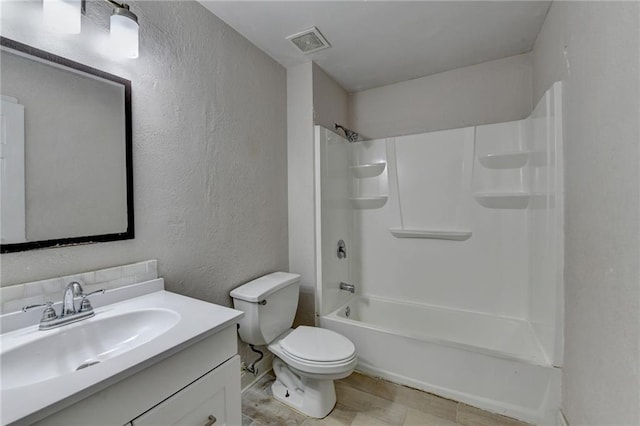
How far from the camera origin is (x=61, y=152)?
1019 mm

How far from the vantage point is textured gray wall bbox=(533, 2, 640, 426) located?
33.5 inches

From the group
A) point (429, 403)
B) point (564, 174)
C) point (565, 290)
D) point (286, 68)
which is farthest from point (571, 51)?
point (429, 403)

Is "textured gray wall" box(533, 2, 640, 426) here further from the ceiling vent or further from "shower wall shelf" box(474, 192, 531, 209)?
the ceiling vent

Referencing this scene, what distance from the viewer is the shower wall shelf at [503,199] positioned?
2.04 m

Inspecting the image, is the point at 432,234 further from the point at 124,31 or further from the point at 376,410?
the point at 124,31

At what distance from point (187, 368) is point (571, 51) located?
2.09 meters

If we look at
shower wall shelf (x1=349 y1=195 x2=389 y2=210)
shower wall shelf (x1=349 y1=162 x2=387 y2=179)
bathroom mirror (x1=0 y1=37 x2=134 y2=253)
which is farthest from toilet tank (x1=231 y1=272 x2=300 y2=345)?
shower wall shelf (x1=349 y1=162 x2=387 y2=179)

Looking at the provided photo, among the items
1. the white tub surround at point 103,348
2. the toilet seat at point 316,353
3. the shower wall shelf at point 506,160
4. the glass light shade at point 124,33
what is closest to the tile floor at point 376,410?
the toilet seat at point 316,353

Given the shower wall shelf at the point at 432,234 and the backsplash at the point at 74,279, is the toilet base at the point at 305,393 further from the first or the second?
the shower wall shelf at the point at 432,234

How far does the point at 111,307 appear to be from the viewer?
41.9 inches

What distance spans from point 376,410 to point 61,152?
202 centimetres

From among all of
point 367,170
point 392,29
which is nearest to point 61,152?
point 392,29

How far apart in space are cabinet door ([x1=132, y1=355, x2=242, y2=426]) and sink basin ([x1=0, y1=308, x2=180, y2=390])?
0.65 ft

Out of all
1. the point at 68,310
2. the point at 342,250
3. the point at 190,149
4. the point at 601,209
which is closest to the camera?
the point at 68,310
